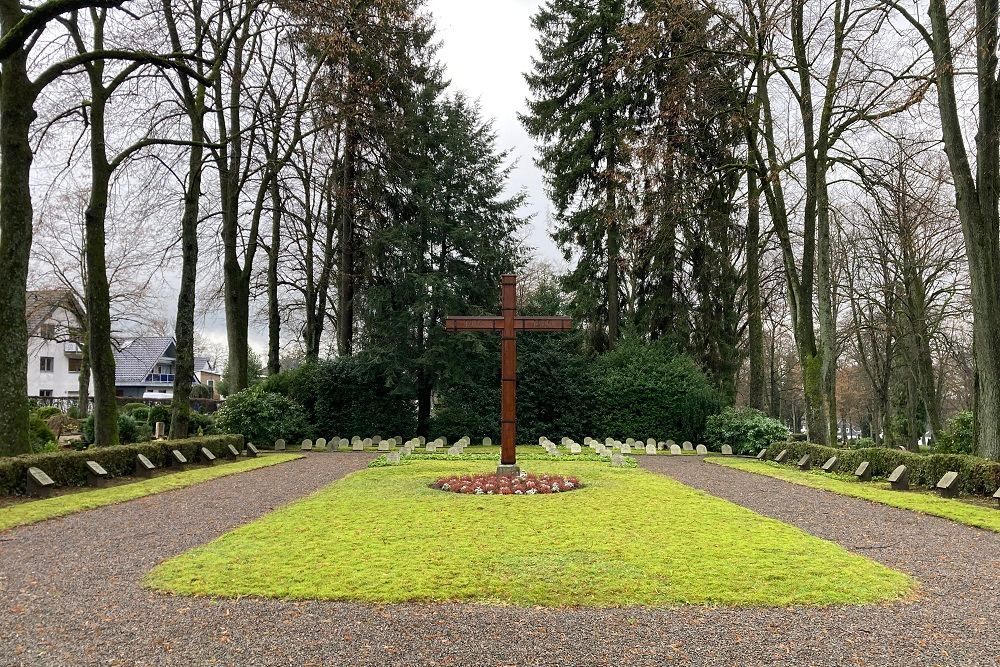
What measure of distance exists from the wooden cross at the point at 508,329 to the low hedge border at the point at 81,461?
280 inches

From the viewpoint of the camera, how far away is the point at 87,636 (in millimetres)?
4770

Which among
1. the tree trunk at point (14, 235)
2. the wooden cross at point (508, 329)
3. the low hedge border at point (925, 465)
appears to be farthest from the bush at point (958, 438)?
the tree trunk at point (14, 235)

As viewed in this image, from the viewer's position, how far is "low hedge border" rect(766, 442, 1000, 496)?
11.6 meters

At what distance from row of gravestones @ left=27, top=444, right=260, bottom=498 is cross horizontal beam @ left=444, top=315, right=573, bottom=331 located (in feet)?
22.9

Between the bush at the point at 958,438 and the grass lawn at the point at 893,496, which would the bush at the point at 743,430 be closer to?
the bush at the point at 958,438

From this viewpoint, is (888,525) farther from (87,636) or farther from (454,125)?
(454,125)

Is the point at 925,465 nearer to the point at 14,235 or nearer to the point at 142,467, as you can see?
the point at 142,467

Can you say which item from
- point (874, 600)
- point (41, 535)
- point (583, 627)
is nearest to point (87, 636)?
point (583, 627)

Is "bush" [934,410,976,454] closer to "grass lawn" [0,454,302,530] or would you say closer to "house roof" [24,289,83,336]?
"grass lawn" [0,454,302,530]

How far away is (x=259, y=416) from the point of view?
2292cm

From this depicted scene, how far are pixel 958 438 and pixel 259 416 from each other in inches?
801

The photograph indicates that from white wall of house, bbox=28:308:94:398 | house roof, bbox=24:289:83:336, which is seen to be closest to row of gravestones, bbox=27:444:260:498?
house roof, bbox=24:289:83:336

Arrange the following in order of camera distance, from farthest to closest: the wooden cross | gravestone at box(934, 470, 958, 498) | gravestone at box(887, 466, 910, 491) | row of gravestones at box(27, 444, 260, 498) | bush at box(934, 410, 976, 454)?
bush at box(934, 410, 976, 454) → the wooden cross → gravestone at box(887, 466, 910, 491) → gravestone at box(934, 470, 958, 498) → row of gravestones at box(27, 444, 260, 498)

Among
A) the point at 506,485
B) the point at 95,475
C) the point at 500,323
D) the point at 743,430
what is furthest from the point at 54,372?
the point at 506,485
